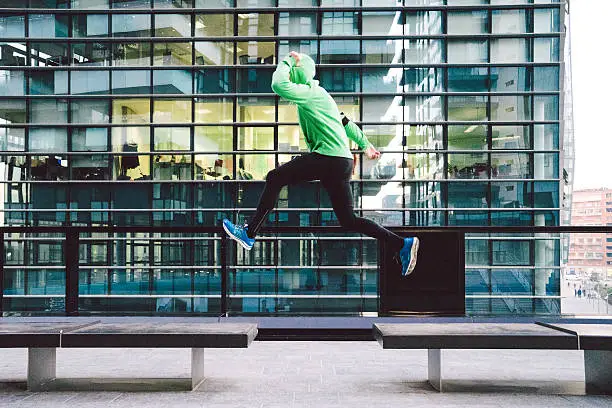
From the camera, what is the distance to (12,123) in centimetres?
1436

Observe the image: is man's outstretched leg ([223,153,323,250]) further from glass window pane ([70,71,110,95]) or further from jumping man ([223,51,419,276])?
glass window pane ([70,71,110,95])

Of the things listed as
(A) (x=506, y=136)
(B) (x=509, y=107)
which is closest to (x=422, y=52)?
(B) (x=509, y=107)

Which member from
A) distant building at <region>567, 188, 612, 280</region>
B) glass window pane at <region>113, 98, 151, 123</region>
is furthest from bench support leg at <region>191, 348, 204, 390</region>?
glass window pane at <region>113, 98, 151, 123</region>

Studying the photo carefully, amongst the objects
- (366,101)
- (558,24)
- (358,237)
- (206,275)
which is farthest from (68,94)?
(558,24)

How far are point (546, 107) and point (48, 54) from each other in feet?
34.2

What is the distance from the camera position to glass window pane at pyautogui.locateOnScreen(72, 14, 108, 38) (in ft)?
47.5

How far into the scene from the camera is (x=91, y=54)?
14.5 m

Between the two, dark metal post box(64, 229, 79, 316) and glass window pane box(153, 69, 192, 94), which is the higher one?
glass window pane box(153, 69, 192, 94)

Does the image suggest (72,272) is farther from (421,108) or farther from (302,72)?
(421,108)

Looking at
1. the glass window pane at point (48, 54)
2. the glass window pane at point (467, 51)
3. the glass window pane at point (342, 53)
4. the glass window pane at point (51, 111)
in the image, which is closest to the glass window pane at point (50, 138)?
the glass window pane at point (51, 111)

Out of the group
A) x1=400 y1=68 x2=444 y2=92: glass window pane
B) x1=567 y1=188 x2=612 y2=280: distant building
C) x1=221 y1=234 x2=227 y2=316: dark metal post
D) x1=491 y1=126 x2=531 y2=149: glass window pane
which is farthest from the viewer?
x1=491 y1=126 x2=531 y2=149: glass window pane

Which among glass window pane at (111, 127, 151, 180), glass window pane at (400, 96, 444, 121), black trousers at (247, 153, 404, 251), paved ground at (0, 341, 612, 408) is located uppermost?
glass window pane at (400, 96, 444, 121)

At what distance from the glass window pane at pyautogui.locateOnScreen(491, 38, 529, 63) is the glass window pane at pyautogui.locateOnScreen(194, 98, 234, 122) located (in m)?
5.61

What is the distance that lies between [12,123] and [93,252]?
3712 mm
